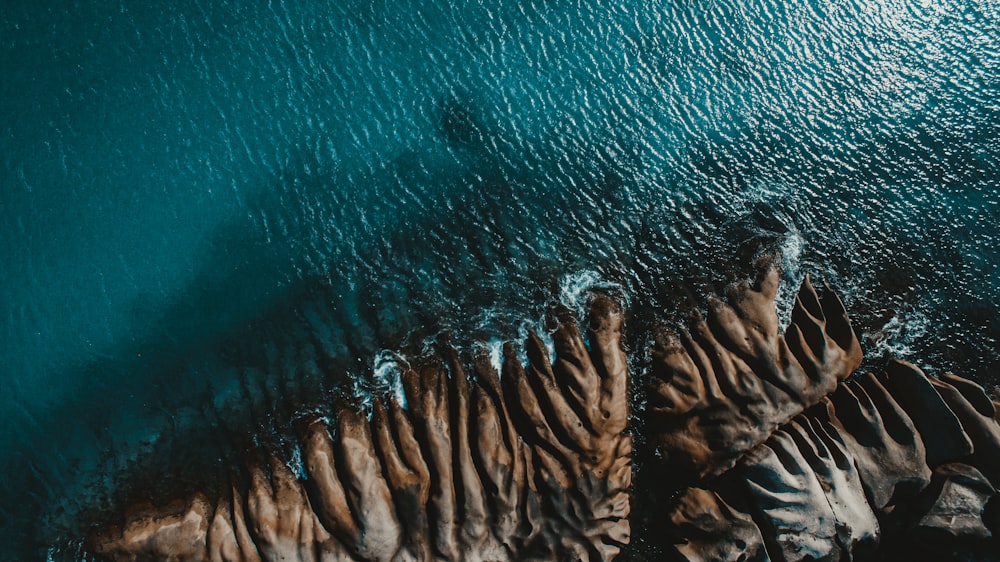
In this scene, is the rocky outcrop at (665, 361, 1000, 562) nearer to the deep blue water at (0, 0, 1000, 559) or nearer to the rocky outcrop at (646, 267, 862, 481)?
the rocky outcrop at (646, 267, 862, 481)

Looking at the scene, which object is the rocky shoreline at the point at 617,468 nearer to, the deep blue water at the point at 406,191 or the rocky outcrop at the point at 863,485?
the rocky outcrop at the point at 863,485

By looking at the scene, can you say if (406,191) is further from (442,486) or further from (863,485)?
(863,485)

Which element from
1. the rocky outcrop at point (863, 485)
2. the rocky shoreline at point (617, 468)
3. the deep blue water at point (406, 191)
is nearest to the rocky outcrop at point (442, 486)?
the rocky shoreline at point (617, 468)

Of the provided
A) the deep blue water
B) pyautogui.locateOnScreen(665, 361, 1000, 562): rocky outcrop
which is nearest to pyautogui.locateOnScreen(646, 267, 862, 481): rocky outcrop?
pyautogui.locateOnScreen(665, 361, 1000, 562): rocky outcrop

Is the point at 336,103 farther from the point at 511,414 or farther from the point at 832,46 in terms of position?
the point at 832,46

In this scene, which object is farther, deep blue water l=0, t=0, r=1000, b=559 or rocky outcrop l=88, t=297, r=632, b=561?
deep blue water l=0, t=0, r=1000, b=559

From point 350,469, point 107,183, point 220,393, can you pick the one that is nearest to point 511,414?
point 350,469
